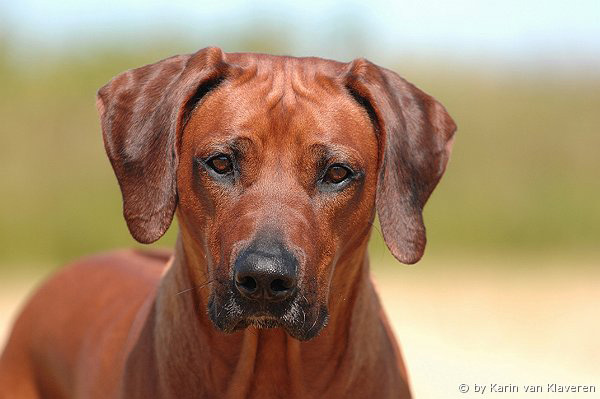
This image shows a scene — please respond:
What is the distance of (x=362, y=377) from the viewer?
403 cm

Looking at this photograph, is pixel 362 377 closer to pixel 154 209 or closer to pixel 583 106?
pixel 154 209

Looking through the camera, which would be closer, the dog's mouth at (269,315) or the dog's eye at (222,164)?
the dog's mouth at (269,315)

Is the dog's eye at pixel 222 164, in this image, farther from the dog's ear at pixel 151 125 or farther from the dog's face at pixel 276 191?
the dog's ear at pixel 151 125

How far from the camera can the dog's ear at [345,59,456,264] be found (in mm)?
4004

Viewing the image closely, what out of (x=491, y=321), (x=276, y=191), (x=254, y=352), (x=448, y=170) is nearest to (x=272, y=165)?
(x=276, y=191)

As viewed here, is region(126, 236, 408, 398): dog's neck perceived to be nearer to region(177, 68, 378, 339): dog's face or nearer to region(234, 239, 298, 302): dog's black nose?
region(177, 68, 378, 339): dog's face

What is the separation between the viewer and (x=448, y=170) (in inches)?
704

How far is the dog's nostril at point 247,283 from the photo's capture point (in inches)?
138

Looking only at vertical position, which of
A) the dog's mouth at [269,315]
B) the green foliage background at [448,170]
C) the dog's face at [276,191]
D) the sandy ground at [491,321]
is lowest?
the green foliage background at [448,170]

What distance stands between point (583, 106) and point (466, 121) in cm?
256

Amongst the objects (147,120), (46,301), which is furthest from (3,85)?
(147,120)

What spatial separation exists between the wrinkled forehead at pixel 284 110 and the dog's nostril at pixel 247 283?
521 millimetres

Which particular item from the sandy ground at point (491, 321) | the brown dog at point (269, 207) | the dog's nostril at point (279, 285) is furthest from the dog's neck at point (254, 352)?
the sandy ground at point (491, 321)

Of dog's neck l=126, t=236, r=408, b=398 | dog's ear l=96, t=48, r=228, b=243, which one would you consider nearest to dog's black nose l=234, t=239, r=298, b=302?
dog's neck l=126, t=236, r=408, b=398
